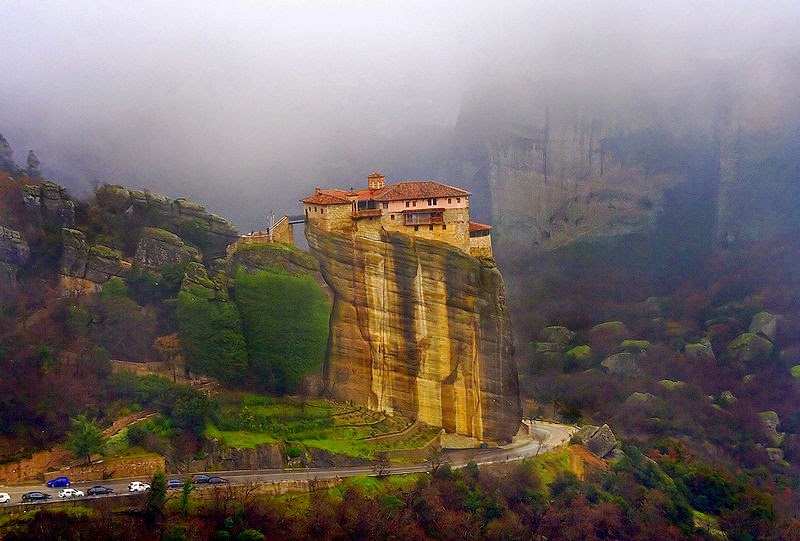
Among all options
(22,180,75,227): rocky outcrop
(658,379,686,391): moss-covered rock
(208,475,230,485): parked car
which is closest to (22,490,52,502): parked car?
(208,475,230,485): parked car

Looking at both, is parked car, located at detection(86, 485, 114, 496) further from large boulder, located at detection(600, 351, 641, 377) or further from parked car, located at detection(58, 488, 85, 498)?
large boulder, located at detection(600, 351, 641, 377)

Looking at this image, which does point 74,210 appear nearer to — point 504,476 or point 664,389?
point 504,476

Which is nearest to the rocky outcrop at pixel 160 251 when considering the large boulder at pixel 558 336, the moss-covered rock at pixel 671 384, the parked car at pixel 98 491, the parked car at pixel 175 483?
the parked car at pixel 175 483

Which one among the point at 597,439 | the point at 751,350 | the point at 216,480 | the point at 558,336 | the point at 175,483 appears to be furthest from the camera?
the point at 558,336

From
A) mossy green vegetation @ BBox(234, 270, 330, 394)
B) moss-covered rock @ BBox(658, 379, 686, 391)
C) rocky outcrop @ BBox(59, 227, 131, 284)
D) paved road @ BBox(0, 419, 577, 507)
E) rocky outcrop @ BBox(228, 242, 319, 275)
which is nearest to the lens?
paved road @ BBox(0, 419, 577, 507)

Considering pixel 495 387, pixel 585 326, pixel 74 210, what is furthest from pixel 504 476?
pixel 585 326

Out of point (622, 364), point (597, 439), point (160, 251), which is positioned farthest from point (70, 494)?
point (622, 364)

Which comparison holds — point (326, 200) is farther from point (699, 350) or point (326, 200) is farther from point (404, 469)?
point (699, 350)
